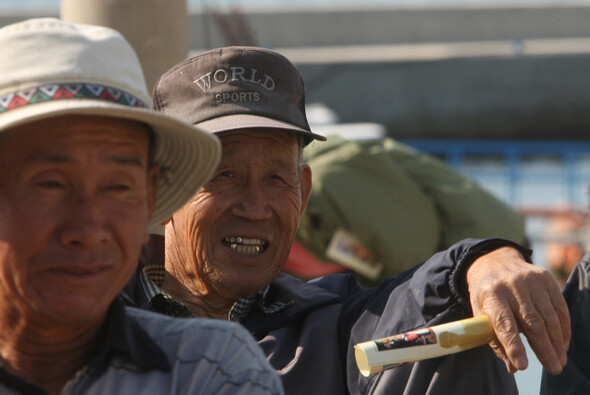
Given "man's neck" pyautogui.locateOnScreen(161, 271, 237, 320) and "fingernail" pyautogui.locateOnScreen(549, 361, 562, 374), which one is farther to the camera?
"man's neck" pyautogui.locateOnScreen(161, 271, 237, 320)

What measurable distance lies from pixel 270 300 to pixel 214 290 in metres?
0.14

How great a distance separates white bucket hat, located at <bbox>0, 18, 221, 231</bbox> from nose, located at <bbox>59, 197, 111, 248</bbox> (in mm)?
131

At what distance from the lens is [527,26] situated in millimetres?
15188

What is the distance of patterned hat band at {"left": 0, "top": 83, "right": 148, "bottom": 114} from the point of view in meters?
1.46

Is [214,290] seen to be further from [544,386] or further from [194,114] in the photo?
[544,386]

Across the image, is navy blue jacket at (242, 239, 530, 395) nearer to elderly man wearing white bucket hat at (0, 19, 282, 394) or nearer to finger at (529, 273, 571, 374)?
finger at (529, 273, 571, 374)

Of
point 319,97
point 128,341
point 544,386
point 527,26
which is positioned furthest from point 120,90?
point 527,26

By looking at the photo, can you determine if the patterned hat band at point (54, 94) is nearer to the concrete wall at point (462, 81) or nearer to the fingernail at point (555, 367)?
the fingernail at point (555, 367)

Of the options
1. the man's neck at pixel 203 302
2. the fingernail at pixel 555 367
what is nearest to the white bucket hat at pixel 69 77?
the fingernail at pixel 555 367

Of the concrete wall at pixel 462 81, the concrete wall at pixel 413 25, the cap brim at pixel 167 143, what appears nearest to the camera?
the cap brim at pixel 167 143

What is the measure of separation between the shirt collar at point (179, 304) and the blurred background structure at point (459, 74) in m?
7.13

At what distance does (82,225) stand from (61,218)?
3 centimetres

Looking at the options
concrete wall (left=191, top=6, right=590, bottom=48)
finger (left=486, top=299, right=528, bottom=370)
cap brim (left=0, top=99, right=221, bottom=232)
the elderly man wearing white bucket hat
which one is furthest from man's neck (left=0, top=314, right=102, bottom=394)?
concrete wall (left=191, top=6, right=590, bottom=48)

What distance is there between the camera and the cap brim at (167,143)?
1.44 metres
